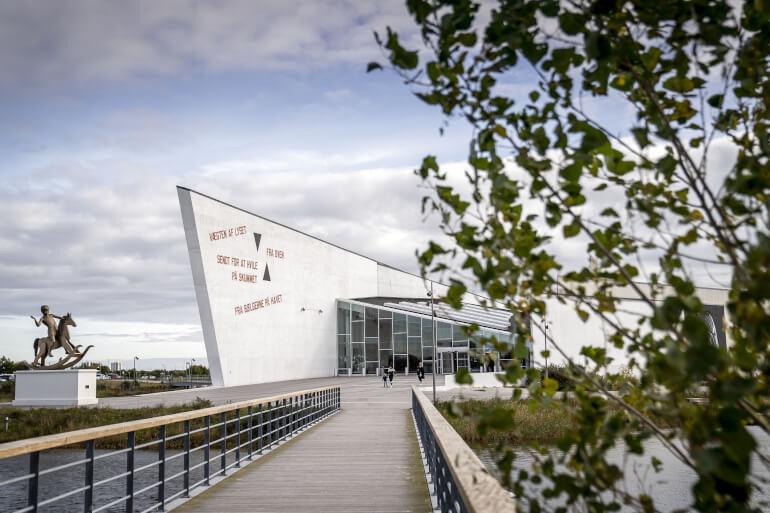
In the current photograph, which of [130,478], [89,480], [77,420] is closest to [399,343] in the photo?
[77,420]

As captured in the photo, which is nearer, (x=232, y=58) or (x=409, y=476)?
(x=409, y=476)

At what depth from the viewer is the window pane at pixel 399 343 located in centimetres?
4531

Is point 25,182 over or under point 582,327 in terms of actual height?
over

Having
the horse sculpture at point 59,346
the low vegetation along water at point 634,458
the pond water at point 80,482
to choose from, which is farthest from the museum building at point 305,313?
the pond water at point 80,482

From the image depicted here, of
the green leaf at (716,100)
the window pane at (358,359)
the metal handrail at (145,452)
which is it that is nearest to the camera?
the green leaf at (716,100)

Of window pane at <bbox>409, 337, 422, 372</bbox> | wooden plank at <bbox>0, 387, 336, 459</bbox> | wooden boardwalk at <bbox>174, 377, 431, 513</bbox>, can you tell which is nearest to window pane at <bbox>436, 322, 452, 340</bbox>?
window pane at <bbox>409, 337, 422, 372</bbox>

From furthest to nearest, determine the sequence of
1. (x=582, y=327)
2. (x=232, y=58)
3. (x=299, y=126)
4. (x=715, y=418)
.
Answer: (x=582, y=327), (x=299, y=126), (x=232, y=58), (x=715, y=418)

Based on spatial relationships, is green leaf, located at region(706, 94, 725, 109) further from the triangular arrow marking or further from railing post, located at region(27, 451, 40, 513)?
the triangular arrow marking

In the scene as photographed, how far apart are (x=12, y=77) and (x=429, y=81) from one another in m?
21.9

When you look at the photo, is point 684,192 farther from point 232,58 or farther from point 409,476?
point 232,58

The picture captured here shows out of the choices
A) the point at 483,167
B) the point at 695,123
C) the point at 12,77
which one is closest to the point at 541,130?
the point at 483,167

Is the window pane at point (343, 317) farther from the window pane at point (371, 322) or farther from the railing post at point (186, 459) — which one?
the railing post at point (186, 459)

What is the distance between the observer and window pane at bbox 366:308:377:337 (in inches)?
1816

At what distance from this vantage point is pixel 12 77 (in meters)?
20.7
